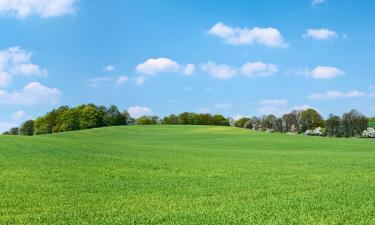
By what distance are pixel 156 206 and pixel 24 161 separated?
14.5 meters

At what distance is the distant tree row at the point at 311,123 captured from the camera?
127 meters

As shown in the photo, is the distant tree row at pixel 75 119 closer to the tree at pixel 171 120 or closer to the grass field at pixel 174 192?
the tree at pixel 171 120

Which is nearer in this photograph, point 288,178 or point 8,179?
point 8,179

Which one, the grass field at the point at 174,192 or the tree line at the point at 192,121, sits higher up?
the tree line at the point at 192,121

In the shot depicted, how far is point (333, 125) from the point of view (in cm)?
12875

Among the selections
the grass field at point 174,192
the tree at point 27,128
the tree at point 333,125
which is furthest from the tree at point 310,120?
the grass field at point 174,192

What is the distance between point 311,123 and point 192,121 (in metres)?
37.1

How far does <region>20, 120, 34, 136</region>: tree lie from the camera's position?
156875 mm

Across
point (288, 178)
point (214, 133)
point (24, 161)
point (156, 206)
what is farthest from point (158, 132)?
point (156, 206)

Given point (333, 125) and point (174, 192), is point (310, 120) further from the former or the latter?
point (174, 192)

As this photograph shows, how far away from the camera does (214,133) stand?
8412cm

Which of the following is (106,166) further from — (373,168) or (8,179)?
(373,168)

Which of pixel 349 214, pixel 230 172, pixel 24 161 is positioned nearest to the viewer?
pixel 349 214

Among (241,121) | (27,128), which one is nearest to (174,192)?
(27,128)
